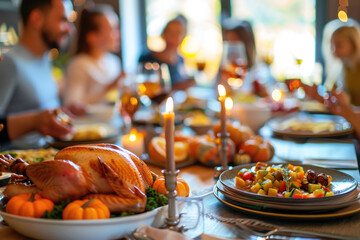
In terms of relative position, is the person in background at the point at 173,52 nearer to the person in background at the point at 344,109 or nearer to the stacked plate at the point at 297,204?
the person in background at the point at 344,109

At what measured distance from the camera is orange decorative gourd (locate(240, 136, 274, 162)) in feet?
4.83

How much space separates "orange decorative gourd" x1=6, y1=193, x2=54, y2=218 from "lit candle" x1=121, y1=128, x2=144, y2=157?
0.70 meters

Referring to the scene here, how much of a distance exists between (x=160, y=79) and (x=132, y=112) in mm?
211

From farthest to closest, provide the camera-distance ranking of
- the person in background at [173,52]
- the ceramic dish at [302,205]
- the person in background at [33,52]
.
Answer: the person in background at [173,52] → the person in background at [33,52] → the ceramic dish at [302,205]

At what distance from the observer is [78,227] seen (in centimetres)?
81

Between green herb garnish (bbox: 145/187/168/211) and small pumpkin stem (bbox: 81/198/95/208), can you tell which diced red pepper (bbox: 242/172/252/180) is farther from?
small pumpkin stem (bbox: 81/198/95/208)

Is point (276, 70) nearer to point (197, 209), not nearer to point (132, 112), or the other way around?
point (132, 112)

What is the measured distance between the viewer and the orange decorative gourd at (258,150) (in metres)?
1.47

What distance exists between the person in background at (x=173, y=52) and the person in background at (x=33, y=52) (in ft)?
3.96

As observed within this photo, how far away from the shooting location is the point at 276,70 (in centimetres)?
543

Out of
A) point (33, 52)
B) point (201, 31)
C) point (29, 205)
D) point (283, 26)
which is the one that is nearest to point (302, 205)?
point (29, 205)

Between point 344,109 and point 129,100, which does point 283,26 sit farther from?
point 129,100

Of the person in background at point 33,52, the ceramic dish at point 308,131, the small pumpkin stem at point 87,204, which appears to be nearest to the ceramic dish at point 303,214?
the small pumpkin stem at point 87,204

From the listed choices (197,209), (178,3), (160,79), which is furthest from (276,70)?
(197,209)
